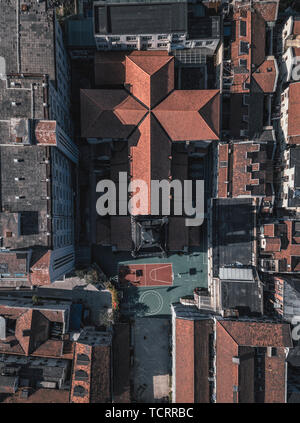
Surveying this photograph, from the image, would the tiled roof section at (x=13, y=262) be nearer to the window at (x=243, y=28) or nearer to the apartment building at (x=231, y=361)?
the apartment building at (x=231, y=361)

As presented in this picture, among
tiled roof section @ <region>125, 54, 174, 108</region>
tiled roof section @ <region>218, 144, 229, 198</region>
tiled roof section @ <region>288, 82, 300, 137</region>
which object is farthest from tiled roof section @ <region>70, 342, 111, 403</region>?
tiled roof section @ <region>288, 82, 300, 137</region>

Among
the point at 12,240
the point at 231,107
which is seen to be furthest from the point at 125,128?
the point at 12,240

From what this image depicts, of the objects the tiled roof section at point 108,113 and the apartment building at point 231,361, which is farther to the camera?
the tiled roof section at point 108,113

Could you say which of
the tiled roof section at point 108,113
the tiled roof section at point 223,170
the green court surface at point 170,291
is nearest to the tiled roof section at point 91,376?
the green court surface at point 170,291

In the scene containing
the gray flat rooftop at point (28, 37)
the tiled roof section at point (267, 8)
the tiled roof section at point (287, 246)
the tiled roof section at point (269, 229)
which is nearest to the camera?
the gray flat rooftop at point (28, 37)

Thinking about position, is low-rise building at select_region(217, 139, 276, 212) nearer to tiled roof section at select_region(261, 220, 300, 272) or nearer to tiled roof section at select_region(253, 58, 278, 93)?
tiled roof section at select_region(261, 220, 300, 272)
